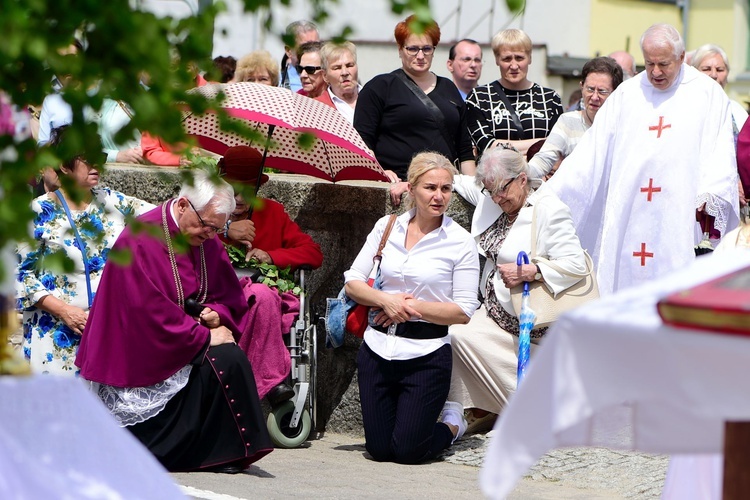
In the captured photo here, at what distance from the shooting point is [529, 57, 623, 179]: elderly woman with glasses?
8.40 metres

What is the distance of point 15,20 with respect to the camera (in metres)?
2.50

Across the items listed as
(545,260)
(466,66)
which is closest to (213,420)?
(545,260)

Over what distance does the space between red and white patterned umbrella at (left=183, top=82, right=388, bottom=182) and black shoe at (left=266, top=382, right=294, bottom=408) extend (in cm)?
135

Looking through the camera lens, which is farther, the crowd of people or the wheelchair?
the wheelchair

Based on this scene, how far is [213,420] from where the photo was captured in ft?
22.1

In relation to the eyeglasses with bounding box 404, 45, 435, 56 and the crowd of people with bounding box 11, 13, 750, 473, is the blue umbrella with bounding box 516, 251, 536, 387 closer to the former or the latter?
the crowd of people with bounding box 11, 13, 750, 473

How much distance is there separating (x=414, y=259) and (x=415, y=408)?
0.81 meters

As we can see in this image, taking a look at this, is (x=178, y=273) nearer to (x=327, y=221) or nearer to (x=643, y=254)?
(x=327, y=221)

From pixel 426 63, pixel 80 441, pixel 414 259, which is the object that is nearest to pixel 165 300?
pixel 414 259

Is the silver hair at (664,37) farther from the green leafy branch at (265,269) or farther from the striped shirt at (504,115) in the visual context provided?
the green leafy branch at (265,269)

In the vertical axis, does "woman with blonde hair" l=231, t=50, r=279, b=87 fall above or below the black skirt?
above

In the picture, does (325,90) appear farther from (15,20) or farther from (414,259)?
(15,20)

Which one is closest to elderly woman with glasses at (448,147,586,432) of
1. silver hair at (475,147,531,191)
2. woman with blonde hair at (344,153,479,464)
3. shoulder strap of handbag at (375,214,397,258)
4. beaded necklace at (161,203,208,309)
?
silver hair at (475,147,531,191)

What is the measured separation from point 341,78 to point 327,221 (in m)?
1.26
